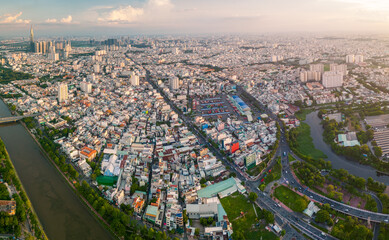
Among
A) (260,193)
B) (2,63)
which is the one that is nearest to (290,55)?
(260,193)

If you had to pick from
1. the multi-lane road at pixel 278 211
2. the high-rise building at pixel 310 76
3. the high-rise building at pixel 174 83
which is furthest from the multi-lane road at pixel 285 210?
the high-rise building at pixel 310 76

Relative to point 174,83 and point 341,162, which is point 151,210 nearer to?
point 341,162

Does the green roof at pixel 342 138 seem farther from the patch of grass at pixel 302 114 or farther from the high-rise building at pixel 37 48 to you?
the high-rise building at pixel 37 48

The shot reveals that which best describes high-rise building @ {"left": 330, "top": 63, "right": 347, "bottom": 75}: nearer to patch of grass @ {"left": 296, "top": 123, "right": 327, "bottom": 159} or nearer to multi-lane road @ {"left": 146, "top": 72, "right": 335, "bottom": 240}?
patch of grass @ {"left": 296, "top": 123, "right": 327, "bottom": 159}

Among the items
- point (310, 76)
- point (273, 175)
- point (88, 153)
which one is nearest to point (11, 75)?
point (88, 153)

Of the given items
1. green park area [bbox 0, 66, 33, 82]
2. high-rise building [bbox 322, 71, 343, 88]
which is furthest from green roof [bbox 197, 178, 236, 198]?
green park area [bbox 0, 66, 33, 82]

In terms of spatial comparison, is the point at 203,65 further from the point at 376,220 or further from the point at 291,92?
the point at 376,220
